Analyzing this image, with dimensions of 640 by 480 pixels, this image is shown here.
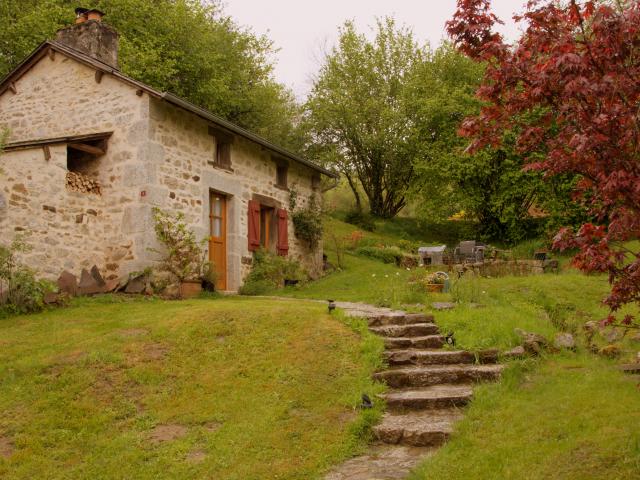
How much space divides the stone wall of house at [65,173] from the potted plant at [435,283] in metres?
5.53

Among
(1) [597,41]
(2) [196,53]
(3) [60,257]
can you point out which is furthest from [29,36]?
(1) [597,41]

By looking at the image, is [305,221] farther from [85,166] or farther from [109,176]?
[85,166]

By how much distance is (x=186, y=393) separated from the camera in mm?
6301

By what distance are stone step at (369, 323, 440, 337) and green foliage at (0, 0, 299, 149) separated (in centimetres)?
1334

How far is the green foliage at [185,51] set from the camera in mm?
18406

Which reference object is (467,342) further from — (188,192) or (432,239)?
(432,239)

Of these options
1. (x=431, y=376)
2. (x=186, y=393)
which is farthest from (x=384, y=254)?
(x=186, y=393)

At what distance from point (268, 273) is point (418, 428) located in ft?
30.3

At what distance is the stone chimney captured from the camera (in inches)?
523

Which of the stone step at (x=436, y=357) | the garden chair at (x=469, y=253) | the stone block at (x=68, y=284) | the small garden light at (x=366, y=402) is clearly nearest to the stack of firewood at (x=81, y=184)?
the stone block at (x=68, y=284)

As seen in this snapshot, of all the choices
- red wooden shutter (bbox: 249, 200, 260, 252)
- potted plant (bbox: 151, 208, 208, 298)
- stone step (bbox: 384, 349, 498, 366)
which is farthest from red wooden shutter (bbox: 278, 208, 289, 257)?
stone step (bbox: 384, 349, 498, 366)

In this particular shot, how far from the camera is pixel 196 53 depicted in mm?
21406

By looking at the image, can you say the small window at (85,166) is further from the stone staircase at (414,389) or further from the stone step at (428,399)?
the stone step at (428,399)

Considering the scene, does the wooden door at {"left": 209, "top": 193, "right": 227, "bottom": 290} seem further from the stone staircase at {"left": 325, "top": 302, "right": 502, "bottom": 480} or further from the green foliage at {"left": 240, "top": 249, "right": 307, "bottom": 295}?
the stone staircase at {"left": 325, "top": 302, "right": 502, "bottom": 480}
